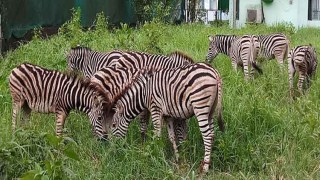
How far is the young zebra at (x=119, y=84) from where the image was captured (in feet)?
23.1

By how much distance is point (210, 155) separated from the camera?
648 centimetres

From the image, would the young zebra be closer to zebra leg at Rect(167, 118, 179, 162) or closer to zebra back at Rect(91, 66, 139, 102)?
zebra back at Rect(91, 66, 139, 102)

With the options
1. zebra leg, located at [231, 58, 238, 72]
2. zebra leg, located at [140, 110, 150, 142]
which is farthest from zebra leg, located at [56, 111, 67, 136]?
zebra leg, located at [231, 58, 238, 72]

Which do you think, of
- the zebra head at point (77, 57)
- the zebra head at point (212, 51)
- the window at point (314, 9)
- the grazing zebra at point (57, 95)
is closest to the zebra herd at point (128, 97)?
the grazing zebra at point (57, 95)

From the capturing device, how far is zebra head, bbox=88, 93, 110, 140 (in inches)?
273

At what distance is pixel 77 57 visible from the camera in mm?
9539

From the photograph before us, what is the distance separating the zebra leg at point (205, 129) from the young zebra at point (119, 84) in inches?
24.6

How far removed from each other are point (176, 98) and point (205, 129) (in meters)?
0.46

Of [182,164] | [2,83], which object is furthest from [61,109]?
[2,83]

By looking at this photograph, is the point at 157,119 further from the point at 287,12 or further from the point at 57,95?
the point at 287,12

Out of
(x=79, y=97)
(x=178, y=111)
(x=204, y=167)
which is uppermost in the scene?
(x=79, y=97)

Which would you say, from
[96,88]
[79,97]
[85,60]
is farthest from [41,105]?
[85,60]

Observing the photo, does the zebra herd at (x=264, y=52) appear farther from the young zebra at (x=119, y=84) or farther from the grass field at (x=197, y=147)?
the young zebra at (x=119, y=84)

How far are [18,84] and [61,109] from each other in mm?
646
